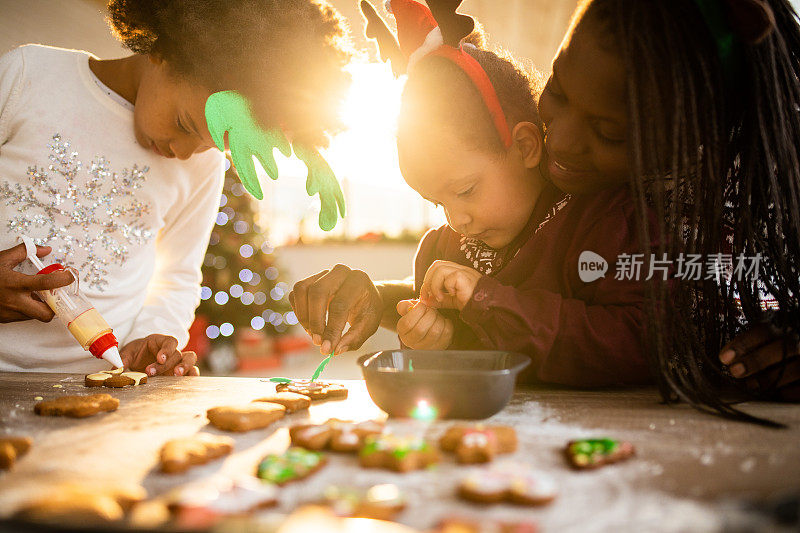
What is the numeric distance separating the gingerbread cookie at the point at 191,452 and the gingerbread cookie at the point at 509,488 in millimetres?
241

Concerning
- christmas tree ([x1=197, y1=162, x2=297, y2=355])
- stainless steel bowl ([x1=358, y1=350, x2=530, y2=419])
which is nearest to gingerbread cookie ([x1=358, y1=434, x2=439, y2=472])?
stainless steel bowl ([x1=358, y1=350, x2=530, y2=419])

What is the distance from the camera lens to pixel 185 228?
4.76ft

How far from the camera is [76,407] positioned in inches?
26.6

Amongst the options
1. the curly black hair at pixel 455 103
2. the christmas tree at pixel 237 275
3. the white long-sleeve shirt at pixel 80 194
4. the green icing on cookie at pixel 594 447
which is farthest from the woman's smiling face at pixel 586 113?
the christmas tree at pixel 237 275

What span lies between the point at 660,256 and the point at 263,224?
359 cm

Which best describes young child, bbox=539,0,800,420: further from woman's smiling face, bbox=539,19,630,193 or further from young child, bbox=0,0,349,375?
young child, bbox=0,0,349,375

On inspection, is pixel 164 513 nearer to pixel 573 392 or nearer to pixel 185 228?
pixel 573 392

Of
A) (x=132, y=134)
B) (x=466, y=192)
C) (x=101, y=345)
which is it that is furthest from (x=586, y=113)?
(x=132, y=134)

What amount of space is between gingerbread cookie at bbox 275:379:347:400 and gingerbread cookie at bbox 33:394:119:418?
24 cm

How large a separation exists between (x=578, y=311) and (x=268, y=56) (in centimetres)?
78

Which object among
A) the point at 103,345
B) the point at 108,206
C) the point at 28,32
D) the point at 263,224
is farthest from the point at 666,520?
the point at 263,224

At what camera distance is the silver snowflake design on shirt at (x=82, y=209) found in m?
1.17

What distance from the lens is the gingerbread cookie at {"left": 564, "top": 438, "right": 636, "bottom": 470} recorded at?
0.47 meters

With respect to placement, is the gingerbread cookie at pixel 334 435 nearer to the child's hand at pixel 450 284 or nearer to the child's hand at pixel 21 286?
the child's hand at pixel 450 284
